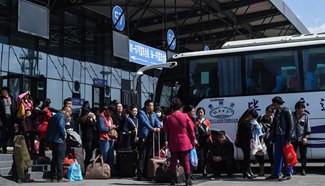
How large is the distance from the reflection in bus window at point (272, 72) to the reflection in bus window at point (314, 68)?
8.6 inches

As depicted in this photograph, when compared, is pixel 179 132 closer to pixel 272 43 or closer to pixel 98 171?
pixel 98 171

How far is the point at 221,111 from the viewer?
36.1ft

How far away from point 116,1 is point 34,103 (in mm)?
11028

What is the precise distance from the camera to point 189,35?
27.5m

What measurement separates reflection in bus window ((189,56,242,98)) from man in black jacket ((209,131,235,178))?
4.95 ft

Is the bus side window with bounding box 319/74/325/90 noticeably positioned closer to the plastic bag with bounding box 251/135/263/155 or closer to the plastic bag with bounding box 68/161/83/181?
the plastic bag with bounding box 251/135/263/155

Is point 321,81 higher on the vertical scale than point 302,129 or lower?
higher

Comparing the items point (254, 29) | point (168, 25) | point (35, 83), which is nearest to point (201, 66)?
point (35, 83)

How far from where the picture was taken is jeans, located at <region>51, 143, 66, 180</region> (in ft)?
29.6

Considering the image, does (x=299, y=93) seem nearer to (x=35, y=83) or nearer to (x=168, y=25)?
(x=35, y=83)

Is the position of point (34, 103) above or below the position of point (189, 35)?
below

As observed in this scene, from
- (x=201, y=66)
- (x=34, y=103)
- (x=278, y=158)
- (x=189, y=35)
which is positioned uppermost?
(x=189, y=35)

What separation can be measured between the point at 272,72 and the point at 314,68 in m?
1.03

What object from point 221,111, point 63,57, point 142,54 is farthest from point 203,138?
point 63,57
